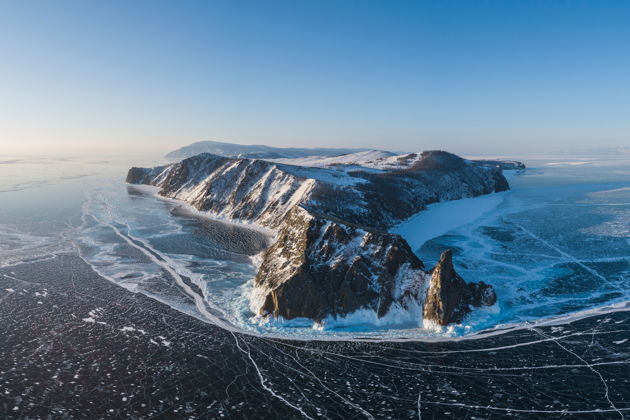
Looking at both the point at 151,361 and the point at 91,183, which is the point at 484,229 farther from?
the point at 91,183

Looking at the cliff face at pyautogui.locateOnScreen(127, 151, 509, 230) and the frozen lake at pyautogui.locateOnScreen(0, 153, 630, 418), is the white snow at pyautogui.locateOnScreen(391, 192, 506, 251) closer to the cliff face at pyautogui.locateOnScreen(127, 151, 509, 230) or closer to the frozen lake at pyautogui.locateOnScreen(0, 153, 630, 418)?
the cliff face at pyautogui.locateOnScreen(127, 151, 509, 230)

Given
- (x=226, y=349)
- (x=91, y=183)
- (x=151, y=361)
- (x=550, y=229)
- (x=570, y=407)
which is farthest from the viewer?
(x=91, y=183)

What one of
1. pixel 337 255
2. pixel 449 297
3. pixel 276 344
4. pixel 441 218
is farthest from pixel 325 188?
pixel 276 344

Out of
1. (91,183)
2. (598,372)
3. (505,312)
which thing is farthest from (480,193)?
(91,183)

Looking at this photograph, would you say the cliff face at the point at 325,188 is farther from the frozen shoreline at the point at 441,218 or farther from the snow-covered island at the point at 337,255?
the frozen shoreline at the point at 441,218

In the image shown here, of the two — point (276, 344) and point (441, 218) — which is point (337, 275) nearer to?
point (276, 344)
